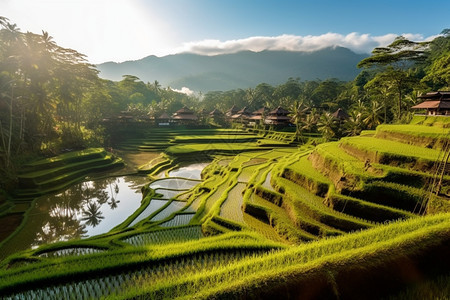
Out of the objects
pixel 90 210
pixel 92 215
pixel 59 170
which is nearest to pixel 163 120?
pixel 59 170

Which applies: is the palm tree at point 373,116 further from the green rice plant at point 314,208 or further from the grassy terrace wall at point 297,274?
the grassy terrace wall at point 297,274

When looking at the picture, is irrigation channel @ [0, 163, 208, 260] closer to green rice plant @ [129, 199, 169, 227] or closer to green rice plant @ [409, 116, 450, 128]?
green rice plant @ [129, 199, 169, 227]

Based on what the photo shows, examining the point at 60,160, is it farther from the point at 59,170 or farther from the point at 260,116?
the point at 260,116

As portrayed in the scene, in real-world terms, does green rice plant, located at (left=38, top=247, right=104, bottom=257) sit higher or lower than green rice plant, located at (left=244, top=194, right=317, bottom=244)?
lower

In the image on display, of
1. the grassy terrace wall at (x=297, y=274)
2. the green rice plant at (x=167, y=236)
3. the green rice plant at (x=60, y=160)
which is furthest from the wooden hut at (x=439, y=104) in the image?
the green rice plant at (x=60, y=160)

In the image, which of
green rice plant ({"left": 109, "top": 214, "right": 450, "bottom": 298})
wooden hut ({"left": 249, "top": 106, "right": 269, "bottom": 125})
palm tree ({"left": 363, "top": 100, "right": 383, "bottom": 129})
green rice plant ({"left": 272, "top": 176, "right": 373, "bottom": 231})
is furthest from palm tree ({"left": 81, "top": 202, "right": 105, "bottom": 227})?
wooden hut ({"left": 249, "top": 106, "right": 269, "bottom": 125})

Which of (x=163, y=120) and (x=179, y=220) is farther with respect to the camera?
(x=163, y=120)

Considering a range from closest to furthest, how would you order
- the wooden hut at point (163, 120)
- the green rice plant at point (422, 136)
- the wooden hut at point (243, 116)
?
the green rice plant at point (422, 136)
the wooden hut at point (163, 120)
the wooden hut at point (243, 116)

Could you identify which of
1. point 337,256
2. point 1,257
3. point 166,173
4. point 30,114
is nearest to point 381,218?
point 337,256

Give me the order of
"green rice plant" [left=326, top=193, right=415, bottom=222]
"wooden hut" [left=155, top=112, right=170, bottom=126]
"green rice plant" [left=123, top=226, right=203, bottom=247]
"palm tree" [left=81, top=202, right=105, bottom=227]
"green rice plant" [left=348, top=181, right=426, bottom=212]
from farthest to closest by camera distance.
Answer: "wooden hut" [left=155, top=112, right=170, bottom=126] < "palm tree" [left=81, top=202, right=105, bottom=227] < "green rice plant" [left=123, top=226, right=203, bottom=247] < "green rice plant" [left=348, top=181, right=426, bottom=212] < "green rice plant" [left=326, top=193, right=415, bottom=222]
